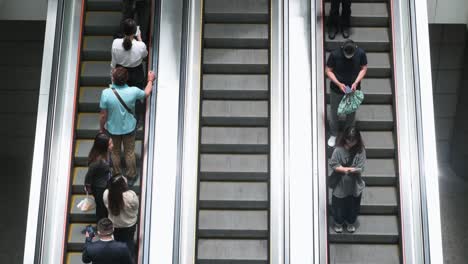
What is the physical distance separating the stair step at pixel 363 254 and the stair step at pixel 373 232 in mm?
78

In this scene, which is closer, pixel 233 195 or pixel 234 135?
pixel 233 195

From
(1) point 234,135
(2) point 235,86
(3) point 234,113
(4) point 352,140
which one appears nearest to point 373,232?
(4) point 352,140

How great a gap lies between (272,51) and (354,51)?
1535 mm

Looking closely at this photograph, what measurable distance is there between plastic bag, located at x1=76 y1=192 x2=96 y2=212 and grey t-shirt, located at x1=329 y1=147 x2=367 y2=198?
3245 mm

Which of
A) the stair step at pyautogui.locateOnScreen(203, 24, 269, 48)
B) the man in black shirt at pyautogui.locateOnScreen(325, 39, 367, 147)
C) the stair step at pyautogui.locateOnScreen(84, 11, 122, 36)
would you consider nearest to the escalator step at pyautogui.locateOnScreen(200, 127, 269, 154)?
the man in black shirt at pyautogui.locateOnScreen(325, 39, 367, 147)

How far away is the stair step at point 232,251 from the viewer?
29.2 feet

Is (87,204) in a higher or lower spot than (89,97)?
lower

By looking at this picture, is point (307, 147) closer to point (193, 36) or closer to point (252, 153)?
point (252, 153)

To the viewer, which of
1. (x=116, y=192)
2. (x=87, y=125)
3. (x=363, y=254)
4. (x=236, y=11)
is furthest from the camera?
(x=236, y=11)

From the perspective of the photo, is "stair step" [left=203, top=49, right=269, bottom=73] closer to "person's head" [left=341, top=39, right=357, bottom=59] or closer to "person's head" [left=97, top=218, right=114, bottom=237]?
"person's head" [left=341, top=39, right=357, bottom=59]

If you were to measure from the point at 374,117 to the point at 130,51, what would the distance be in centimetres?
363

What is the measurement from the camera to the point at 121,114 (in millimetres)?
8352

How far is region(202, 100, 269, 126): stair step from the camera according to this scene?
9492 mm

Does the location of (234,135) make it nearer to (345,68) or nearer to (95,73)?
(345,68)
